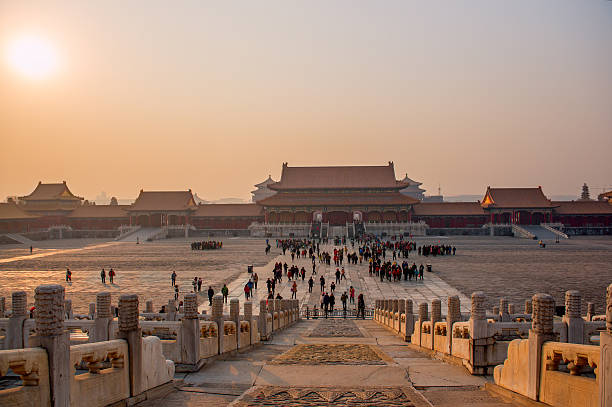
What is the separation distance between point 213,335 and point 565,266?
31.0m

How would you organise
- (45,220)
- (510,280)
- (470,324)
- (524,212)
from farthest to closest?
(45,220) → (524,212) → (510,280) → (470,324)

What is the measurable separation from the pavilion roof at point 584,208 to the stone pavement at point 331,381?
6494 centimetres

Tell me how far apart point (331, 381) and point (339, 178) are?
6746cm

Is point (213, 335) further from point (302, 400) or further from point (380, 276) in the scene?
point (380, 276)

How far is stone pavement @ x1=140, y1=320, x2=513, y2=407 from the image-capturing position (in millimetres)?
6594

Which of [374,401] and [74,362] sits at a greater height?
[74,362]

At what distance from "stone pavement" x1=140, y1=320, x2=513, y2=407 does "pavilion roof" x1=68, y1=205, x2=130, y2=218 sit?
66.5 m

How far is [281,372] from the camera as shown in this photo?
27.5 ft

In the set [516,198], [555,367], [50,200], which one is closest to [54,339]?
[555,367]

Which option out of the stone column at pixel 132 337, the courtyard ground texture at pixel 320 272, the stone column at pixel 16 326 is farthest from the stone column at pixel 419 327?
the stone column at pixel 16 326

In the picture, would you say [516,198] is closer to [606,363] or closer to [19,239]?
[19,239]

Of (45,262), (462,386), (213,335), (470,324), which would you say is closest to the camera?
(462,386)

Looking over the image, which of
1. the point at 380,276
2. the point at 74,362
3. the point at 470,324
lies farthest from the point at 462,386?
the point at 380,276

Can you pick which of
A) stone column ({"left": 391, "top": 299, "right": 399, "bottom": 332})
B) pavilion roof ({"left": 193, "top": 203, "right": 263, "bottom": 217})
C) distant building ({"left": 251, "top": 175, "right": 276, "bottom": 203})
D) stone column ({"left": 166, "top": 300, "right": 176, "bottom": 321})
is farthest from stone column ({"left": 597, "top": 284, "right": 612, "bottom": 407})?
distant building ({"left": 251, "top": 175, "right": 276, "bottom": 203})
